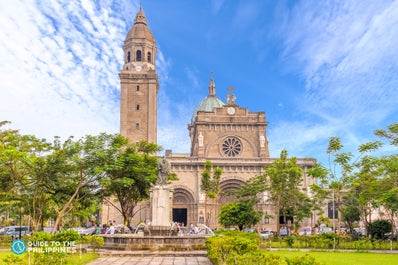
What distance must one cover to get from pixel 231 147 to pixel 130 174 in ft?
80.1

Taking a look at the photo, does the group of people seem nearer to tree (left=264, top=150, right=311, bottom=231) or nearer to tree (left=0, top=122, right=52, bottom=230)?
tree (left=0, top=122, right=52, bottom=230)

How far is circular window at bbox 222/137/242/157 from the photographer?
53.4m

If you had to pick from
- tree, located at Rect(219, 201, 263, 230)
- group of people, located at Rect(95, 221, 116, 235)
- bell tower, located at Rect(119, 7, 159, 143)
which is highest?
bell tower, located at Rect(119, 7, 159, 143)

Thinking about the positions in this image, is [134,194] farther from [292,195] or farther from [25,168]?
[292,195]

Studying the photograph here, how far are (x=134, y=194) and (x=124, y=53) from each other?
2839 cm

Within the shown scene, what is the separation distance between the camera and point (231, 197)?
52.3 m

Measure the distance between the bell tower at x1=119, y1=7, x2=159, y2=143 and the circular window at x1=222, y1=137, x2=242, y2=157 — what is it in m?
8.90

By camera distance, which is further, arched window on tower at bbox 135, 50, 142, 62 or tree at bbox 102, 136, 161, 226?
arched window on tower at bbox 135, 50, 142, 62

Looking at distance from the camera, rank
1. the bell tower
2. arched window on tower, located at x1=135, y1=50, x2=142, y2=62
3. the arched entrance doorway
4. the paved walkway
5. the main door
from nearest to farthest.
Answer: the paved walkway < the arched entrance doorway < the main door < the bell tower < arched window on tower, located at x1=135, y1=50, x2=142, y2=62

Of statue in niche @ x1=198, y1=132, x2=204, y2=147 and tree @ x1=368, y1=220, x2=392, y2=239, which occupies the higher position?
statue in niche @ x1=198, y1=132, x2=204, y2=147

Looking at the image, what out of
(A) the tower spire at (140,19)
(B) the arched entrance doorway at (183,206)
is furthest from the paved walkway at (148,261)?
(A) the tower spire at (140,19)

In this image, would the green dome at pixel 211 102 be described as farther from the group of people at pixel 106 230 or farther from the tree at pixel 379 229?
the tree at pixel 379 229

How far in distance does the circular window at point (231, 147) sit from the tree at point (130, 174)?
19885 millimetres

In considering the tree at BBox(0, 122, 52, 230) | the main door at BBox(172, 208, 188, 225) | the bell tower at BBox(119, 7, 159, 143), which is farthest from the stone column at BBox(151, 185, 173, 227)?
the bell tower at BBox(119, 7, 159, 143)
